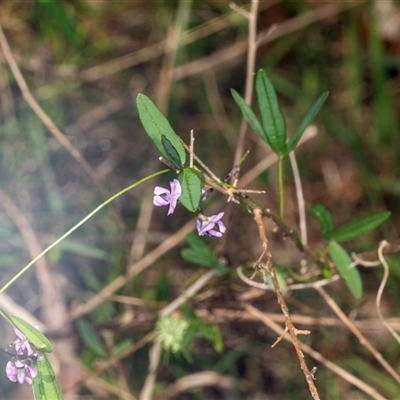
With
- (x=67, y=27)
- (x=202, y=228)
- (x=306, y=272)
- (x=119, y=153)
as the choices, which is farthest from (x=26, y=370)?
(x=67, y=27)

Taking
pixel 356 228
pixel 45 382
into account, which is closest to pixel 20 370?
pixel 45 382

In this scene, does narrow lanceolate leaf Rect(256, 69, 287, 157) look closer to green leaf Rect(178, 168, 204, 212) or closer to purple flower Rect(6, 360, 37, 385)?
green leaf Rect(178, 168, 204, 212)

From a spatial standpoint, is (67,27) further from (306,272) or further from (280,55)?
(306,272)

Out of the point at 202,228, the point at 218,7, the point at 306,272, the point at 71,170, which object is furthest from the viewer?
the point at 218,7

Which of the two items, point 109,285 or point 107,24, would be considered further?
point 107,24

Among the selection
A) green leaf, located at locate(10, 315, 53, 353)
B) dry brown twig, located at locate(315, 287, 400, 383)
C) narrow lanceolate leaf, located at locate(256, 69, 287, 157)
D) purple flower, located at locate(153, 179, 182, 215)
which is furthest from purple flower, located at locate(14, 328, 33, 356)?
dry brown twig, located at locate(315, 287, 400, 383)

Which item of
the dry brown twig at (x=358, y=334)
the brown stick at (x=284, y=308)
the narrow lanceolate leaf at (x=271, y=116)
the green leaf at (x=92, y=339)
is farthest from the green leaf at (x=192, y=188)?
the green leaf at (x=92, y=339)
